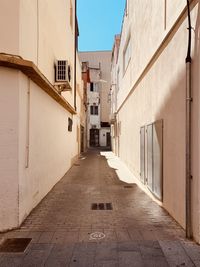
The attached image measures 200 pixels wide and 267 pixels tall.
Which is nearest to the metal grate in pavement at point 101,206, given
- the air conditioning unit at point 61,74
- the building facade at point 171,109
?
the building facade at point 171,109

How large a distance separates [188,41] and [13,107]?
3147mm

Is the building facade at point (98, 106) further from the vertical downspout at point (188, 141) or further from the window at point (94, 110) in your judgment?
the vertical downspout at point (188, 141)

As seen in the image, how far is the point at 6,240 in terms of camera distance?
14.8 feet

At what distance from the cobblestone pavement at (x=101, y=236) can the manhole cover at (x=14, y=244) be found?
11 cm

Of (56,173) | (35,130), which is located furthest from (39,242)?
(56,173)

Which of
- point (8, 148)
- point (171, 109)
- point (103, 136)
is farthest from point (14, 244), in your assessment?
point (103, 136)

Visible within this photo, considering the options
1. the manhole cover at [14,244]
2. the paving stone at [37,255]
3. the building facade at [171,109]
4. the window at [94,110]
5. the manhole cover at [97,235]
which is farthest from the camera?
the window at [94,110]

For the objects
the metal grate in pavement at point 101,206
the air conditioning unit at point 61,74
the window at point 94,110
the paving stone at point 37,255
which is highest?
the window at point 94,110

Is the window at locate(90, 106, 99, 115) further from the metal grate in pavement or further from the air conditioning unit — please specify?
the metal grate in pavement

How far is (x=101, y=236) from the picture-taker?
467cm

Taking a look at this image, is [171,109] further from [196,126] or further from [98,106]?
[98,106]

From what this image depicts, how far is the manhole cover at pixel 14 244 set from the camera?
13.6 ft

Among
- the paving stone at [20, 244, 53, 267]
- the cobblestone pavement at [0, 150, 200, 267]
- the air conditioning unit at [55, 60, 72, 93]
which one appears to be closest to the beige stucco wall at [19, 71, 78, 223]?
the cobblestone pavement at [0, 150, 200, 267]

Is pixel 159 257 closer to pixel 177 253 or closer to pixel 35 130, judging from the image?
pixel 177 253
